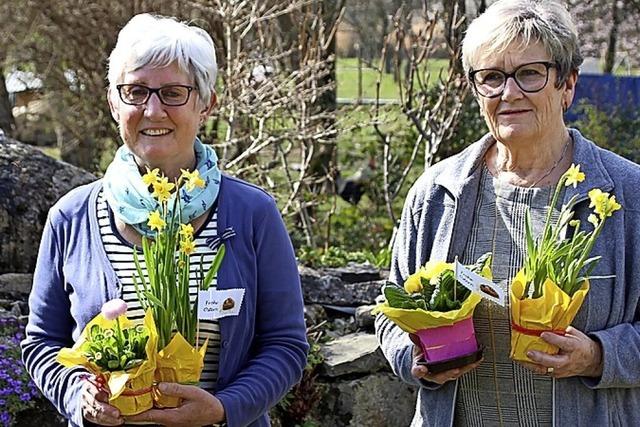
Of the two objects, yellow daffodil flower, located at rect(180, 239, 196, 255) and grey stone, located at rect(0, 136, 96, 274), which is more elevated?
yellow daffodil flower, located at rect(180, 239, 196, 255)

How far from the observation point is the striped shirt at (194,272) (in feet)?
8.73

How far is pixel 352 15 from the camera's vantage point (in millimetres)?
14773

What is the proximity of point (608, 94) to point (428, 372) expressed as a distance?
8801mm

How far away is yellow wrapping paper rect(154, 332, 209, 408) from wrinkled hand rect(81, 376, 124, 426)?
10 cm

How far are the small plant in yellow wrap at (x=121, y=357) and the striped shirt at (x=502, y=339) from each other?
32.6 inches

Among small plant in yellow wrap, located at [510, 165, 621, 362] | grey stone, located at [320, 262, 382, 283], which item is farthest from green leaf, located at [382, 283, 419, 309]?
grey stone, located at [320, 262, 382, 283]

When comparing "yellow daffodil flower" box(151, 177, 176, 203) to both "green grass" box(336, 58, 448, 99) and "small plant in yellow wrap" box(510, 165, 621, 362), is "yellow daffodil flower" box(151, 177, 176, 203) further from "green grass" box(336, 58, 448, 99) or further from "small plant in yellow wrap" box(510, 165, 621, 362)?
"green grass" box(336, 58, 448, 99)

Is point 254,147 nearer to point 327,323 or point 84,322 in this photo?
point 327,323

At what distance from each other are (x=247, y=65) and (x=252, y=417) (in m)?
4.44

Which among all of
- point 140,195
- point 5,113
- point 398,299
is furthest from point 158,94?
point 5,113

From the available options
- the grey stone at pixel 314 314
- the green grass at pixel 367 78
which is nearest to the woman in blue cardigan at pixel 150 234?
the grey stone at pixel 314 314

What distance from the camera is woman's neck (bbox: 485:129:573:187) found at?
8.84ft

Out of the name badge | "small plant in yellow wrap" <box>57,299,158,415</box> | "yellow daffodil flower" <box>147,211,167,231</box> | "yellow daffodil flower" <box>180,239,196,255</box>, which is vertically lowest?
"small plant in yellow wrap" <box>57,299,158,415</box>

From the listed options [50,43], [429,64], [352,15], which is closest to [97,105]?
[50,43]
